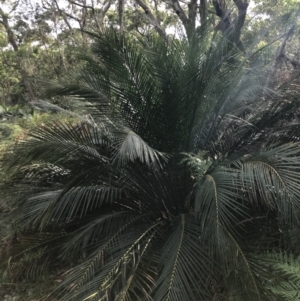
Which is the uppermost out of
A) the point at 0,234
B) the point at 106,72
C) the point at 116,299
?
the point at 106,72

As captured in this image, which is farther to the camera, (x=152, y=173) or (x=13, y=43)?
(x=13, y=43)

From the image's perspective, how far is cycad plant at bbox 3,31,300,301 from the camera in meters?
2.71

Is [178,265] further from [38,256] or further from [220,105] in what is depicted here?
[220,105]

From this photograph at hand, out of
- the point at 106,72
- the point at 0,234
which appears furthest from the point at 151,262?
the point at 0,234

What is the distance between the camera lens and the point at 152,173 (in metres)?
3.46

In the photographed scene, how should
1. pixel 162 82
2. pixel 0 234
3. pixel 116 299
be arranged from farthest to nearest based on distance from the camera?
pixel 0 234 → pixel 162 82 → pixel 116 299

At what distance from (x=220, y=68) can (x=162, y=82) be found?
623 mm

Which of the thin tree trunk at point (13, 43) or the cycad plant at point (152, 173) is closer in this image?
the cycad plant at point (152, 173)

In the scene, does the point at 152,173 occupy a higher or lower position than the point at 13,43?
lower

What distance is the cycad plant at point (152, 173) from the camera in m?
2.71

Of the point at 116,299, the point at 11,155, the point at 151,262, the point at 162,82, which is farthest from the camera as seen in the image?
the point at 162,82

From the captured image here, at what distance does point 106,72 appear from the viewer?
3588mm

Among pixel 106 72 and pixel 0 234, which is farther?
pixel 0 234

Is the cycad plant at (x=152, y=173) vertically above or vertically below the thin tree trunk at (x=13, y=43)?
below
